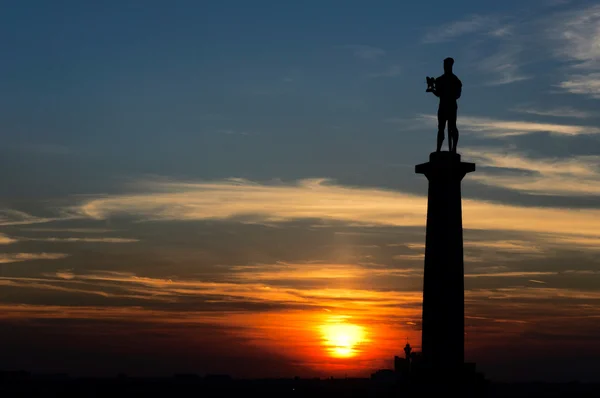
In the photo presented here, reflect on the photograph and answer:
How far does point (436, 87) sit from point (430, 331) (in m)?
8.40

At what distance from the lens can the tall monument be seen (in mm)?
37000

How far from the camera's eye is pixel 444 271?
37.3 metres

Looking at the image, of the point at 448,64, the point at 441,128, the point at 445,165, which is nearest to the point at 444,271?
the point at 445,165

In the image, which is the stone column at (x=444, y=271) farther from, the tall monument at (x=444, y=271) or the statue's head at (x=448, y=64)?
the statue's head at (x=448, y=64)

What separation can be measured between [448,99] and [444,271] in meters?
6.09

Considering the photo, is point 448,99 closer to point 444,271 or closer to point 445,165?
point 445,165

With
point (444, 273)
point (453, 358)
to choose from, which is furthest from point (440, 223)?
point (453, 358)

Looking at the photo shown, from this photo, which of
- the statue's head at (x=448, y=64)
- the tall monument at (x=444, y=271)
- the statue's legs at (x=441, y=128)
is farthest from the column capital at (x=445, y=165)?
the statue's head at (x=448, y=64)

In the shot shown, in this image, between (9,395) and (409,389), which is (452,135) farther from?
(9,395)

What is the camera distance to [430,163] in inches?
1489

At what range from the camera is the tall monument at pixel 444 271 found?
121 ft

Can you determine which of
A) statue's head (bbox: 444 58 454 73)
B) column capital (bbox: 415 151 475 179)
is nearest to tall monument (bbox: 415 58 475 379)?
column capital (bbox: 415 151 475 179)

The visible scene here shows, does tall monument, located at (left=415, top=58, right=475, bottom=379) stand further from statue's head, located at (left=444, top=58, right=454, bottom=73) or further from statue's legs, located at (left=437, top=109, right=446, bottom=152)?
statue's head, located at (left=444, top=58, right=454, bottom=73)

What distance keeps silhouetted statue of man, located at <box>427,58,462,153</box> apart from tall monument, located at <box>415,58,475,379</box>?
1291 mm
